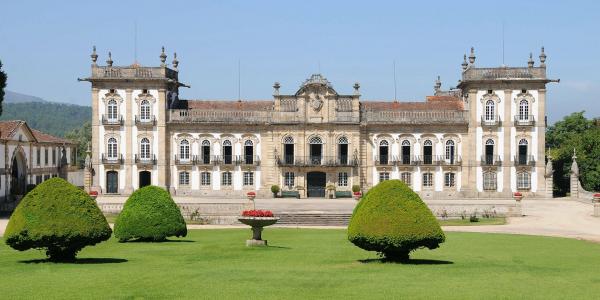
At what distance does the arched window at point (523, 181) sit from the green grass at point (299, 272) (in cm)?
3045

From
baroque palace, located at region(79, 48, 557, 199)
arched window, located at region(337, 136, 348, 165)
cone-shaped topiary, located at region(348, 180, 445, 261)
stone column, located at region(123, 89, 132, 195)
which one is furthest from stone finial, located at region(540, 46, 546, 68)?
cone-shaped topiary, located at region(348, 180, 445, 261)

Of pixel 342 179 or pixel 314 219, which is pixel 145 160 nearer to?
pixel 342 179

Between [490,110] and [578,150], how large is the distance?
21.8ft

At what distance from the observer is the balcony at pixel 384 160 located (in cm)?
6106

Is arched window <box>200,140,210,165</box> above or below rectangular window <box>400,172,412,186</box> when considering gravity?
above

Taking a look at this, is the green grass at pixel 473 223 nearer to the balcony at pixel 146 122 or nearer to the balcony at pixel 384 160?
the balcony at pixel 384 160

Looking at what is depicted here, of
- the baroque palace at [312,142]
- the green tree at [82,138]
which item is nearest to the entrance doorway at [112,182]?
the baroque palace at [312,142]

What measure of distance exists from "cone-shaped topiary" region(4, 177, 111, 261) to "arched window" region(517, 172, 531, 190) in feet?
138

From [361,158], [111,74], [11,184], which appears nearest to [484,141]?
[361,158]

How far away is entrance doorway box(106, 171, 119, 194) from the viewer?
61.2 meters

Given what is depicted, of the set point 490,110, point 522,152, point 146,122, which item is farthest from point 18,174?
point 522,152

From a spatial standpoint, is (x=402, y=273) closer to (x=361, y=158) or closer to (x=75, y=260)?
(x=75, y=260)

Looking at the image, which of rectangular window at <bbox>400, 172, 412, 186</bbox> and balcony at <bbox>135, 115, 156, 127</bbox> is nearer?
balcony at <bbox>135, 115, 156, 127</bbox>

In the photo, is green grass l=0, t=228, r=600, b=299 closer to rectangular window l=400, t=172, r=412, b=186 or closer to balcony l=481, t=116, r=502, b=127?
balcony l=481, t=116, r=502, b=127
